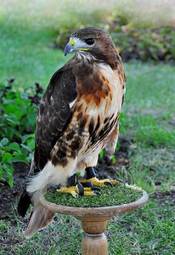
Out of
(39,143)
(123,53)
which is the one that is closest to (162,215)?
(39,143)

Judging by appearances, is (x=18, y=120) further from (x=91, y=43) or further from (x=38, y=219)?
(x=91, y=43)

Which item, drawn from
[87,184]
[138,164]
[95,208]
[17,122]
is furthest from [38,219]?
[138,164]

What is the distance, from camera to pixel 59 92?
3.45 m

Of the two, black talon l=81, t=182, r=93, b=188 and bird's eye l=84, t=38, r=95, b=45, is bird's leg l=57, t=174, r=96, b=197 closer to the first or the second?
black talon l=81, t=182, r=93, b=188

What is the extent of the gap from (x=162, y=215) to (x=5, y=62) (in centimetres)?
624

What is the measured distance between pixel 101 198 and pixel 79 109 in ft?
1.76

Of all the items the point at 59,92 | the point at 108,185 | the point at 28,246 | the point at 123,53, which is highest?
the point at 59,92

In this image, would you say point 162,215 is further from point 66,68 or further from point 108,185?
point 66,68

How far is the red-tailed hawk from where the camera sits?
327 cm

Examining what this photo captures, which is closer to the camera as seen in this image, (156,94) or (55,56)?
(156,94)

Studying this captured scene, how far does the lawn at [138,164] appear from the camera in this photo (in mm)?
4336

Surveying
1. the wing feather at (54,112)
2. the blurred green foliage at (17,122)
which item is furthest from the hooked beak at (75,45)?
the blurred green foliage at (17,122)

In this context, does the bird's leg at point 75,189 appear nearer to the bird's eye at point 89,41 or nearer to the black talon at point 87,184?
the black talon at point 87,184

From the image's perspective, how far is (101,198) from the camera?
3.51 metres
